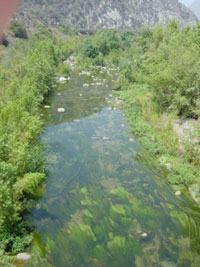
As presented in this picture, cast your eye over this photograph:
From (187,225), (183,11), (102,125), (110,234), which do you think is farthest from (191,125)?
(183,11)

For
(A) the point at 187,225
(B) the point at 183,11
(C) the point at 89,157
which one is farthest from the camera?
(B) the point at 183,11

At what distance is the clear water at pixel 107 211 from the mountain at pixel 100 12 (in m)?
57.1

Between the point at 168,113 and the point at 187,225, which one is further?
the point at 168,113

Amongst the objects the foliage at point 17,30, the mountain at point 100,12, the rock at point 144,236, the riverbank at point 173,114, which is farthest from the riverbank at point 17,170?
the mountain at point 100,12

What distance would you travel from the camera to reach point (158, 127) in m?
15.7

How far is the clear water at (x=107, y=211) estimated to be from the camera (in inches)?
298

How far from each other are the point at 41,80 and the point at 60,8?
93876 millimetres

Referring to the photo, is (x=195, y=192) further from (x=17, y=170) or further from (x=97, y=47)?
(x=97, y=47)

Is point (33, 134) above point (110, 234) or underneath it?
above

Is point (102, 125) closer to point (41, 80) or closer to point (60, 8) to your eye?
point (41, 80)

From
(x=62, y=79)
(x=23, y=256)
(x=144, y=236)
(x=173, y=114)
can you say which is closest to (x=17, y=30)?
(x=62, y=79)

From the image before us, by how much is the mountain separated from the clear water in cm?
5708

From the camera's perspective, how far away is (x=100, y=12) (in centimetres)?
12900

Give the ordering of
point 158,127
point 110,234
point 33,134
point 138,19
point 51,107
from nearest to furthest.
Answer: point 110,234, point 33,134, point 158,127, point 51,107, point 138,19
